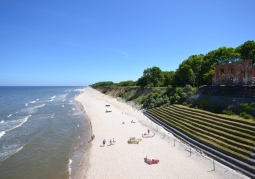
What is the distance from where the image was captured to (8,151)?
23500 millimetres

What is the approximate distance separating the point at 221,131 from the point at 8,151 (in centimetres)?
2721

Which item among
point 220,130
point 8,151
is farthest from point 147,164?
point 8,151

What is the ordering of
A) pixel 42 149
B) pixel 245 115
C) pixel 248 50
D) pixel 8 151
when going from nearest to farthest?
1. pixel 245 115
2. pixel 8 151
3. pixel 42 149
4. pixel 248 50

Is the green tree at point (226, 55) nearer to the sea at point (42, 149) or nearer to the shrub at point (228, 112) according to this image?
the shrub at point (228, 112)

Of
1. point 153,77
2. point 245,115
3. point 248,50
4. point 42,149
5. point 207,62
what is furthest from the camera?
point 153,77

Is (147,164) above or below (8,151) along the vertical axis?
above

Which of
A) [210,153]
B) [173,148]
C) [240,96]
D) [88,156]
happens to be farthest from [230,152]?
[88,156]

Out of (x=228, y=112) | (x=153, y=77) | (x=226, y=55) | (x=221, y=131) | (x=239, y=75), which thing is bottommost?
(x=221, y=131)

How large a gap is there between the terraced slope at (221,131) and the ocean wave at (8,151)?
22.5 meters

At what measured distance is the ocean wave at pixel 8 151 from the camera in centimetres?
2203

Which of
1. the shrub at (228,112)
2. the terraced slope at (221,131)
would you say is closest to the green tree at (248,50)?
the shrub at (228,112)

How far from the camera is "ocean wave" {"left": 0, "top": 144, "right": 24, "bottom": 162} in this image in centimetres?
2203

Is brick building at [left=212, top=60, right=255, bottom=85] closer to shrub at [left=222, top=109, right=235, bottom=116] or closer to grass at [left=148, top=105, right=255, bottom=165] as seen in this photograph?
shrub at [left=222, top=109, right=235, bottom=116]

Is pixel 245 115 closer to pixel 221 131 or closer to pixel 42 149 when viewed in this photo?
pixel 221 131
